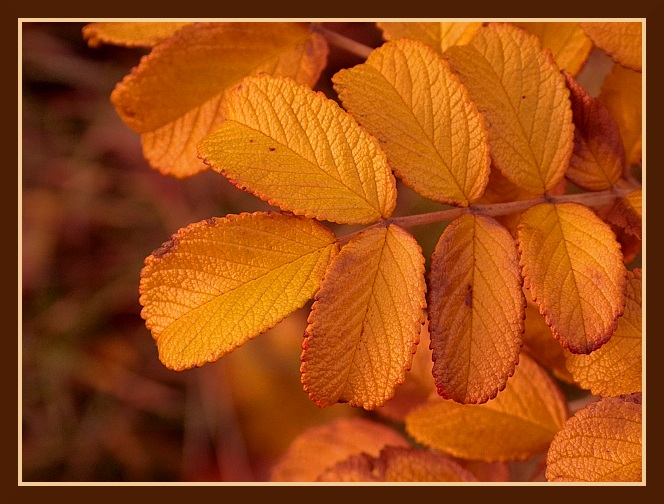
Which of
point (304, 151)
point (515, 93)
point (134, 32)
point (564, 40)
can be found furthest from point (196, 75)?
point (564, 40)

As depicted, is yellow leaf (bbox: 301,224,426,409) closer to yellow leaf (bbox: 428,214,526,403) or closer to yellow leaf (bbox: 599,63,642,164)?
yellow leaf (bbox: 428,214,526,403)

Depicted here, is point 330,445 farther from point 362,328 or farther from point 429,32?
point 429,32

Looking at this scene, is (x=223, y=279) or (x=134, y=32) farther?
(x=134, y=32)

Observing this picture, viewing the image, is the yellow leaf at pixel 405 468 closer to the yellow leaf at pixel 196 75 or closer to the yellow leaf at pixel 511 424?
the yellow leaf at pixel 511 424

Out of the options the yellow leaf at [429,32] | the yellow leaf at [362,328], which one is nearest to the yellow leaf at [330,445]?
the yellow leaf at [362,328]

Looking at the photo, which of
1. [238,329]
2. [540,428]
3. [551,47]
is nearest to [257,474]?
[540,428]

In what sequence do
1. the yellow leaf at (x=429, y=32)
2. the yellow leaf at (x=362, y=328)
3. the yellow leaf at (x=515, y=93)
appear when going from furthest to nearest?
the yellow leaf at (x=429, y=32), the yellow leaf at (x=515, y=93), the yellow leaf at (x=362, y=328)

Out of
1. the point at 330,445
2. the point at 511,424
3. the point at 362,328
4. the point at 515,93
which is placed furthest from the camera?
the point at 330,445
